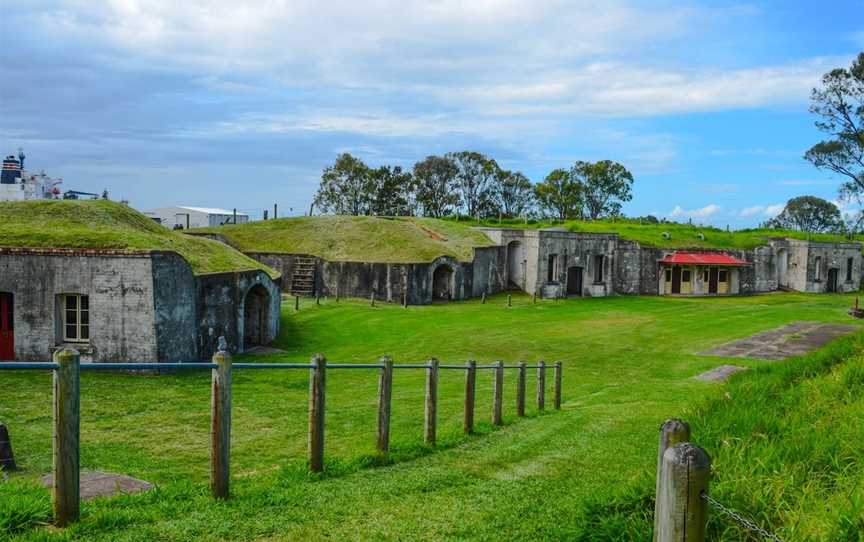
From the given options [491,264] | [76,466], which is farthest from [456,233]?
[76,466]

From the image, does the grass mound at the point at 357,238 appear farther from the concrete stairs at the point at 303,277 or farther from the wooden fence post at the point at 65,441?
the wooden fence post at the point at 65,441

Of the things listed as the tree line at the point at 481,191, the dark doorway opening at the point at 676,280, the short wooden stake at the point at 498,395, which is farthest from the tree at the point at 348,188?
the short wooden stake at the point at 498,395

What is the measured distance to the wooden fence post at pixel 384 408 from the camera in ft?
27.3

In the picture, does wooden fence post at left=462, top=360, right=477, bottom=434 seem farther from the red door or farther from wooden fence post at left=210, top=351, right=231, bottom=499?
the red door

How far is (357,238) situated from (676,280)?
20172 millimetres

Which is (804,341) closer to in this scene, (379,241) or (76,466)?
(379,241)

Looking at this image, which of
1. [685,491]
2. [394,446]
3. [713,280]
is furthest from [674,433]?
[713,280]

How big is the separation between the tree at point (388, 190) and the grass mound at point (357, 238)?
28.9m

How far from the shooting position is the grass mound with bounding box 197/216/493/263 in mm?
38594

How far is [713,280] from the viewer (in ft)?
156

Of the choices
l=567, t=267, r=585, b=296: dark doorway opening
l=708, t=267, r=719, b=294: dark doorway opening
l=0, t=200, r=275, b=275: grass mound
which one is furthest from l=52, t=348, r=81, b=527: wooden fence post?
l=708, t=267, r=719, b=294: dark doorway opening

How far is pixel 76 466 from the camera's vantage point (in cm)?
552

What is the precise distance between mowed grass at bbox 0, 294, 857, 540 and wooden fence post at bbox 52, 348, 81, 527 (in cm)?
15

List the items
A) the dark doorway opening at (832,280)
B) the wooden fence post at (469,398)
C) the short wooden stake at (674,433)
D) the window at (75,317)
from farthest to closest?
the dark doorway opening at (832,280) < the window at (75,317) < the wooden fence post at (469,398) < the short wooden stake at (674,433)
